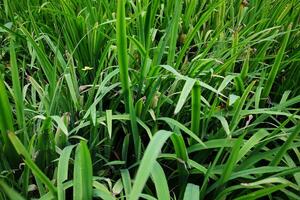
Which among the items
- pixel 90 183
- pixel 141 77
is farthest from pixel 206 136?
pixel 90 183

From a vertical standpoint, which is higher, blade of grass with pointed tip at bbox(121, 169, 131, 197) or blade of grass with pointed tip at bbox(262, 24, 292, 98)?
blade of grass with pointed tip at bbox(262, 24, 292, 98)

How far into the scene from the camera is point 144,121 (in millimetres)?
1049

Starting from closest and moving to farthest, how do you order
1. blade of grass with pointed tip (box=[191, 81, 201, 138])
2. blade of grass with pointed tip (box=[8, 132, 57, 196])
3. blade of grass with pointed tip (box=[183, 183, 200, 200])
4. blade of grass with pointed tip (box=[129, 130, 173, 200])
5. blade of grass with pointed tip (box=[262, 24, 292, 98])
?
blade of grass with pointed tip (box=[129, 130, 173, 200]), blade of grass with pointed tip (box=[8, 132, 57, 196]), blade of grass with pointed tip (box=[183, 183, 200, 200]), blade of grass with pointed tip (box=[191, 81, 201, 138]), blade of grass with pointed tip (box=[262, 24, 292, 98])

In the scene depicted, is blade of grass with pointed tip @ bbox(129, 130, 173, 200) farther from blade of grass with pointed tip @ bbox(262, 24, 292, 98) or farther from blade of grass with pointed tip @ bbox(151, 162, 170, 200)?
blade of grass with pointed tip @ bbox(262, 24, 292, 98)

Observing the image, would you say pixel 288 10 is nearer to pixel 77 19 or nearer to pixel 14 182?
pixel 77 19

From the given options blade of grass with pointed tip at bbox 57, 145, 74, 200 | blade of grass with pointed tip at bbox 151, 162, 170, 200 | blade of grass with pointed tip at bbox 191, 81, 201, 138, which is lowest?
blade of grass with pointed tip at bbox 151, 162, 170, 200

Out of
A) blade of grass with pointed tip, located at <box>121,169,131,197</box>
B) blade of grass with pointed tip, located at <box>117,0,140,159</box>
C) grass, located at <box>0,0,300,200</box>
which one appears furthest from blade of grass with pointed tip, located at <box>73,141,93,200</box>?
blade of grass with pointed tip, located at <box>117,0,140,159</box>

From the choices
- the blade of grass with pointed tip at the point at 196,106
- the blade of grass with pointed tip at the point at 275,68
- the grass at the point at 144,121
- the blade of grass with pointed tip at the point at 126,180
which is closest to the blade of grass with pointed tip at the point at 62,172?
the grass at the point at 144,121

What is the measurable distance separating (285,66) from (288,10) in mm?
272

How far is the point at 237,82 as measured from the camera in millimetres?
1116

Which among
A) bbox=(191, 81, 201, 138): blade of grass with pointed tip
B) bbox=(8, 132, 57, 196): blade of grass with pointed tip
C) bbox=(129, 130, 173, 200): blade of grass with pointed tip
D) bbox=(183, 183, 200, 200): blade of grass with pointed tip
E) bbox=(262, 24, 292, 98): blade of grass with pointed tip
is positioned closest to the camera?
bbox=(129, 130, 173, 200): blade of grass with pointed tip

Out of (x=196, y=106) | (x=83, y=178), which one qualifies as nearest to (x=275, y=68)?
(x=196, y=106)

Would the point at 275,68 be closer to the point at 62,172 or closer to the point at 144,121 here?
the point at 144,121

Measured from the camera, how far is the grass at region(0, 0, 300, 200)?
85cm
